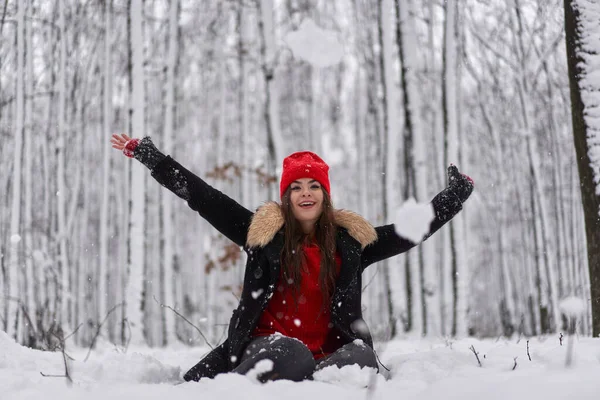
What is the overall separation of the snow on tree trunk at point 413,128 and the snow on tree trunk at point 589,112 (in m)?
2.80

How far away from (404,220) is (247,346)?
103 cm

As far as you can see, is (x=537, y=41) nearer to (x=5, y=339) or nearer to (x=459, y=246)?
(x=459, y=246)

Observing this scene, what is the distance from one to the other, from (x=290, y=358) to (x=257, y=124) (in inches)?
484

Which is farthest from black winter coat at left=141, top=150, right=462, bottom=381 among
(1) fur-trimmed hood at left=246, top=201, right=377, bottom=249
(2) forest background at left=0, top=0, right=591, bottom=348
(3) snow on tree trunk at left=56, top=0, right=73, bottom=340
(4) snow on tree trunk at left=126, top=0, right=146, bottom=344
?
(3) snow on tree trunk at left=56, top=0, right=73, bottom=340

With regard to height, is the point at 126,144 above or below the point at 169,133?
below

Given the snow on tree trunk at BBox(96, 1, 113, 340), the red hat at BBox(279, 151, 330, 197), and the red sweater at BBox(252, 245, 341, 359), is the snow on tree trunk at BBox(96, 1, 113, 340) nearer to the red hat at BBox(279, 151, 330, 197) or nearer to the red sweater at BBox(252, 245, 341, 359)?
the red hat at BBox(279, 151, 330, 197)

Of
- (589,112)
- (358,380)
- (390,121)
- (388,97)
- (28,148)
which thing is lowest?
(358,380)

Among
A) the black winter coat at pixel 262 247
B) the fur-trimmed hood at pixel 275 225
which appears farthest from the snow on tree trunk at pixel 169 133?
the fur-trimmed hood at pixel 275 225

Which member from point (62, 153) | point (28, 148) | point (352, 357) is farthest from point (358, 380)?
point (62, 153)

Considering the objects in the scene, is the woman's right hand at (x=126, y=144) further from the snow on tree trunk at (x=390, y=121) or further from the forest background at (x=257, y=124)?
the snow on tree trunk at (x=390, y=121)

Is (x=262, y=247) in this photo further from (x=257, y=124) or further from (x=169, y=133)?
(x=257, y=124)

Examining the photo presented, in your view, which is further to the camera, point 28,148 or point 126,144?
point 28,148

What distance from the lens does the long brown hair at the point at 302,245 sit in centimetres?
281

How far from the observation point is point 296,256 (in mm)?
2824
